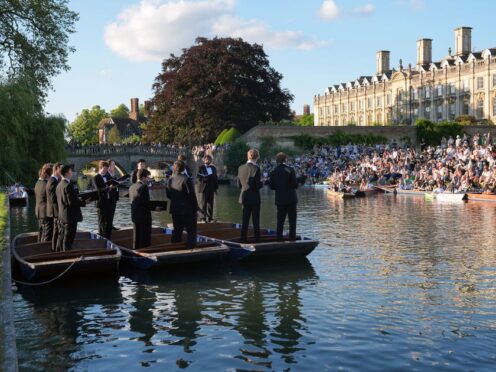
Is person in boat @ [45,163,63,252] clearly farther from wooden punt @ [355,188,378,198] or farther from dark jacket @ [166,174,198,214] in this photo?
wooden punt @ [355,188,378,198]

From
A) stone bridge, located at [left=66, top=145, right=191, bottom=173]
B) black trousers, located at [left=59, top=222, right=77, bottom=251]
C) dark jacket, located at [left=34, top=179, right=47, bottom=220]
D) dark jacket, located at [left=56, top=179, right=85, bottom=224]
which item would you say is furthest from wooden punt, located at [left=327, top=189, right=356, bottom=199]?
stone bridge, located at [left=66, top=145, right=191, bottom=173]

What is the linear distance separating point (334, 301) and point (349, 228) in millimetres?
8311

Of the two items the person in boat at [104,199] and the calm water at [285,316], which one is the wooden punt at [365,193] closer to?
the calm water at [285,316]

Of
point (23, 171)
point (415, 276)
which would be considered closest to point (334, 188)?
point (23, 171)

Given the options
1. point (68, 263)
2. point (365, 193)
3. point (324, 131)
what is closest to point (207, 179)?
point (68, 263)

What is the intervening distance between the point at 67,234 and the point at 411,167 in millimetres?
27531

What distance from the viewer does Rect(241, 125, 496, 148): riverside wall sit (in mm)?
50094

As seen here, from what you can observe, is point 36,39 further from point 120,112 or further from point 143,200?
point 120,112

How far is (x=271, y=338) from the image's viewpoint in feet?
22.0

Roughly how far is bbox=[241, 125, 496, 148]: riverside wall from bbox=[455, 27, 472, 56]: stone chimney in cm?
2297

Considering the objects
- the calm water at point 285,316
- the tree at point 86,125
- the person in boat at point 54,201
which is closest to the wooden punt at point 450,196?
the calm water at point 285,316

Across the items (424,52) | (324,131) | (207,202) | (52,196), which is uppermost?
(424,52)

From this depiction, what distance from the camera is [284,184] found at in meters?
10.8

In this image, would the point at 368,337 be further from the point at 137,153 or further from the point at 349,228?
the point at 137,153
